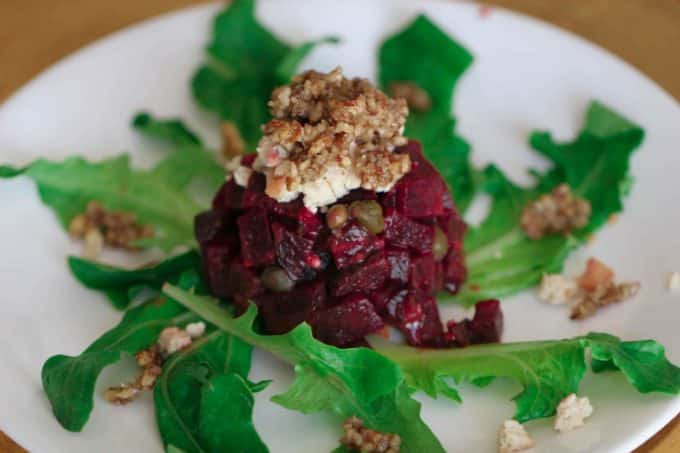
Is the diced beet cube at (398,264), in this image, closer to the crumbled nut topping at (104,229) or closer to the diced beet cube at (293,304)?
the diced beet cube at (293,304)

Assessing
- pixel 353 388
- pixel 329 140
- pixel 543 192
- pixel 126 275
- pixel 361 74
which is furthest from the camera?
pixel 361 74

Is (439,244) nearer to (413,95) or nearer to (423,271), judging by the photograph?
(423,271)

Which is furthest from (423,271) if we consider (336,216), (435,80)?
(435,80)

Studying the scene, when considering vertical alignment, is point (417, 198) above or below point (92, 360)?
above

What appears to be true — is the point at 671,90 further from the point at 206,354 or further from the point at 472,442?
the point at 206,354

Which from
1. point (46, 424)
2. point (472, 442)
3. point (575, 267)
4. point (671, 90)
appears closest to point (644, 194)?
point (575, 267)
